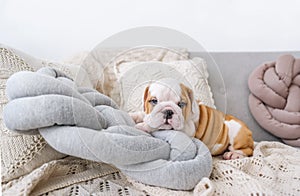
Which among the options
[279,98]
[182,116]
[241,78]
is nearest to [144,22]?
[241,78]

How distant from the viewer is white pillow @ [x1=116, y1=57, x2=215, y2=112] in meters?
1.01

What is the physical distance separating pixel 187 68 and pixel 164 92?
0.54ft

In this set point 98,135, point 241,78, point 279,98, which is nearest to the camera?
point 98,135

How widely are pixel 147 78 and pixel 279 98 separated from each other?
2.69 ft

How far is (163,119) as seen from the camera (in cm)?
97

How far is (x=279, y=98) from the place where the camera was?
5.36 ft

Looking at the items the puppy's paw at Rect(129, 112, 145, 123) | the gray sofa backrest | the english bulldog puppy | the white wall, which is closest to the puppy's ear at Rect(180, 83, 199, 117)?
the english bulldog puppy

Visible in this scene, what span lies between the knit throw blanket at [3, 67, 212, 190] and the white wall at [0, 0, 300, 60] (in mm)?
883

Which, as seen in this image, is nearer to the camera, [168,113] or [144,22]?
[168,113]

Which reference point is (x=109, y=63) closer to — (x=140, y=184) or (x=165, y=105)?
(x=165, y=105)

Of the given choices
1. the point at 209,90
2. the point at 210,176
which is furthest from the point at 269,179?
the point at 209,90

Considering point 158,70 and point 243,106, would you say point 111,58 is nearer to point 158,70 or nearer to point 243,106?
point 158,70

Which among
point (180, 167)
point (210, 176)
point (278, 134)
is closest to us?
point (180, 167)

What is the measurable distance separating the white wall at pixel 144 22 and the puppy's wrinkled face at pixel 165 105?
2.95ft
